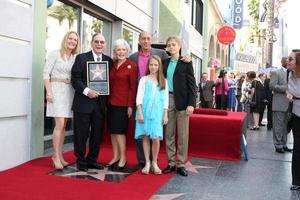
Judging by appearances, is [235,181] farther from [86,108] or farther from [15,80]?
[15,80]

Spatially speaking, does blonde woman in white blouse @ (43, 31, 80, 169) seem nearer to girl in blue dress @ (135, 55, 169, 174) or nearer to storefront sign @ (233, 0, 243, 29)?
girl in blue dress @ (135, 55, 169, 174)

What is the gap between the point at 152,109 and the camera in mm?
5711

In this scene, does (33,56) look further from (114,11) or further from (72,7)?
(114,11)

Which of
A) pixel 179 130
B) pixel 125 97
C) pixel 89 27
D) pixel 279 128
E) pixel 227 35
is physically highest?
pixel 227 35

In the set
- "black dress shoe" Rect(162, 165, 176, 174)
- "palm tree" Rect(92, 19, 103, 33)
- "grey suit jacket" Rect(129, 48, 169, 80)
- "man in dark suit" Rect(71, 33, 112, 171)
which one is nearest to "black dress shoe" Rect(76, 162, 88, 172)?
"man in dark suit" Rect(71, 33, 112, 171)

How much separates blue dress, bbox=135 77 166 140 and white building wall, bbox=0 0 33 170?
1.74 metres

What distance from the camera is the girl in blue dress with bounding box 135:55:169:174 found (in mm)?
5711

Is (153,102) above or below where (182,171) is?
above

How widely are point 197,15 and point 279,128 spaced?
1657 centimetres

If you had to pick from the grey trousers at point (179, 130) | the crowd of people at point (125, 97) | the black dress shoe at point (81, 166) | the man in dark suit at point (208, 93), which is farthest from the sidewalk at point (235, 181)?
the man in dark suit at point (208, 93)

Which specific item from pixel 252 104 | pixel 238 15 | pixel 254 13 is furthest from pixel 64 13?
pixel 254 13

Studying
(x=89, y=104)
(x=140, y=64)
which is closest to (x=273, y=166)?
(x=140, y=64)

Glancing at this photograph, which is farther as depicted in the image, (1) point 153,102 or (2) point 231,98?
(2) point 231,98

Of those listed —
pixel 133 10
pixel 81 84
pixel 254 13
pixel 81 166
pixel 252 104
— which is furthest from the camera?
pixel 254 13
